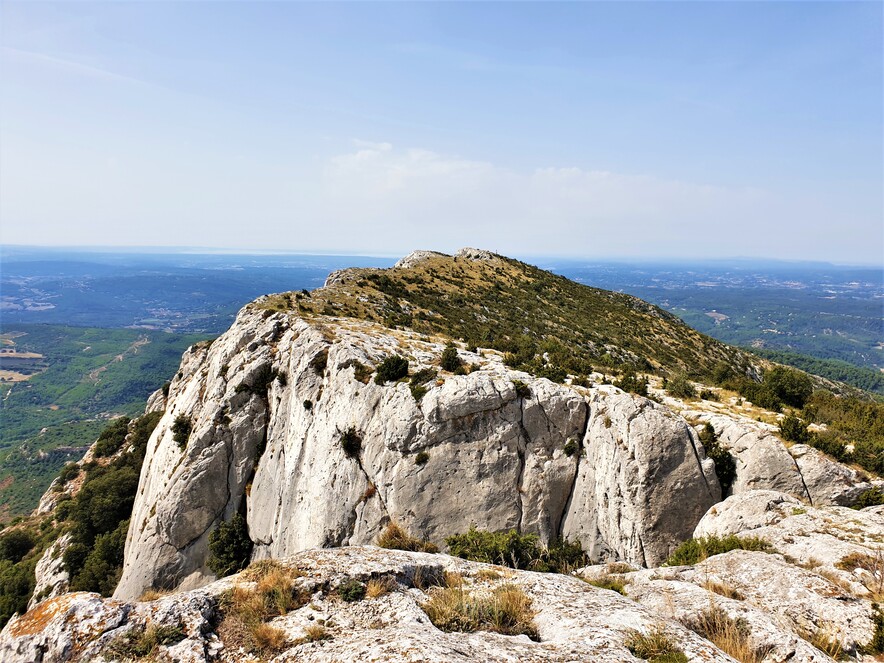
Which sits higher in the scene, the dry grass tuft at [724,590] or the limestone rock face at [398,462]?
the dry grass tuft at [724,590]

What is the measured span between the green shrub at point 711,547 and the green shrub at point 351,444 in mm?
18624

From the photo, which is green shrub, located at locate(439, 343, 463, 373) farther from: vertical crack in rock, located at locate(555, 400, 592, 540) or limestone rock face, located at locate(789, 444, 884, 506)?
limestone rock face, located at locate(789, 444, 884, 506)

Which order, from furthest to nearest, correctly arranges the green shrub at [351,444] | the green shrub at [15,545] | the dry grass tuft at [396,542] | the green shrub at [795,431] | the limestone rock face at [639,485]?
the green shrub at [15,545], the green shrub at [351,444], the limestone rock face at [639,485], the green shrub at [795,431], the dry grass tuft at [396,542]

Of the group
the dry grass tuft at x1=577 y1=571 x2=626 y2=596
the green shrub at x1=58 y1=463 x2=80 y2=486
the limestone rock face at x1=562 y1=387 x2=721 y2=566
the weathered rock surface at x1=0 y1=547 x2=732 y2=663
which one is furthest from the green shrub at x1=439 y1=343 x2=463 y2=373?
the green shrub at x1=58 y1=463 x2=80 y2=486

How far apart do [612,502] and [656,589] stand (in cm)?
1261

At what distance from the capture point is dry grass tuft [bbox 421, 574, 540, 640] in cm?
823

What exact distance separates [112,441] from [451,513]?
64.2m

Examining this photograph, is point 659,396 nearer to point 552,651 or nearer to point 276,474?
point 552,651

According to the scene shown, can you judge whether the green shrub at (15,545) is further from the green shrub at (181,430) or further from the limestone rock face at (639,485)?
the limestone rock face at (639,485)

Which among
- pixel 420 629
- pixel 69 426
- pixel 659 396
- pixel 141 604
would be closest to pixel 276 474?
pixel 141 604

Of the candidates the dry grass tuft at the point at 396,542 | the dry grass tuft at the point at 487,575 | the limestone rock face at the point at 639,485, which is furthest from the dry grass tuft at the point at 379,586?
the limestone rock face at the point at 639,485

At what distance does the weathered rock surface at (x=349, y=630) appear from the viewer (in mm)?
7016

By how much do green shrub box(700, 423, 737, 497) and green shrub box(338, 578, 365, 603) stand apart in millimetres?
20661

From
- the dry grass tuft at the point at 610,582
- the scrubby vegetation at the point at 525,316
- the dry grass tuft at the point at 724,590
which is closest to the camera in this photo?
the dry grass tuft at the point at 724,590
